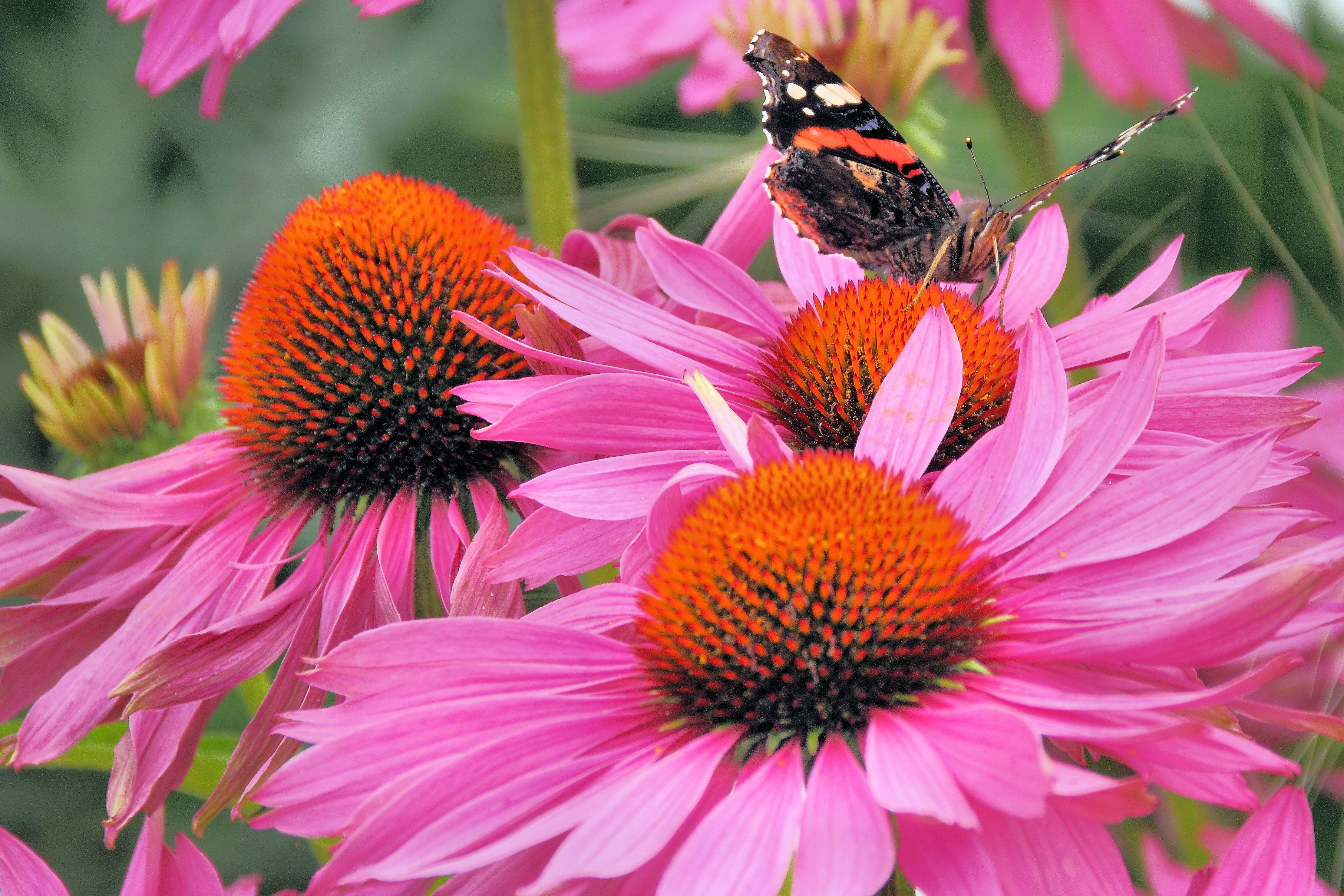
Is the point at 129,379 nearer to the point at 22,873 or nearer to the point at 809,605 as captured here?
the point at 22,873

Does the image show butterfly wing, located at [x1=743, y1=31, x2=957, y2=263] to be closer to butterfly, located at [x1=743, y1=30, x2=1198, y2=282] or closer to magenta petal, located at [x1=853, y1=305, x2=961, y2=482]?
butterfly, located at [x1=743, y1=30, x2=1198, y2=282]

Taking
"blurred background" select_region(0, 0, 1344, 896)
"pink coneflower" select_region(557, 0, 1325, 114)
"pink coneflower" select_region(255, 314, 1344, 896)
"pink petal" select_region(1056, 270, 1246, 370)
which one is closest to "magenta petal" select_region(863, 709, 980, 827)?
"pink coneflower" select_region(255, 314, 1344, 896)

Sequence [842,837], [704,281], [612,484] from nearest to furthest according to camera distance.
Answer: [842,837], [612,484], [704,281]

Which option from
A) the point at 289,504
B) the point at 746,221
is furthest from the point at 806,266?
the point at 289,504

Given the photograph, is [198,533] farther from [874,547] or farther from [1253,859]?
[1253,859]

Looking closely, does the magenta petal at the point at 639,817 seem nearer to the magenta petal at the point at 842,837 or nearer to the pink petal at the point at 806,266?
the magenta petal at the point at 842,837

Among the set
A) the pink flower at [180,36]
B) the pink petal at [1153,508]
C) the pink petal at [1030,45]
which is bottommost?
the pink petal at [1153,508]

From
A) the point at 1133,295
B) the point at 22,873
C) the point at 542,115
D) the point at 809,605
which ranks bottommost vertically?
the point at 22,873

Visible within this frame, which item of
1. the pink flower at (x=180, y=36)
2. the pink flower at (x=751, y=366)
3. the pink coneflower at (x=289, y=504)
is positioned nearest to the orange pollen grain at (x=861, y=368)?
the pink flower at (x=751, y=366)
